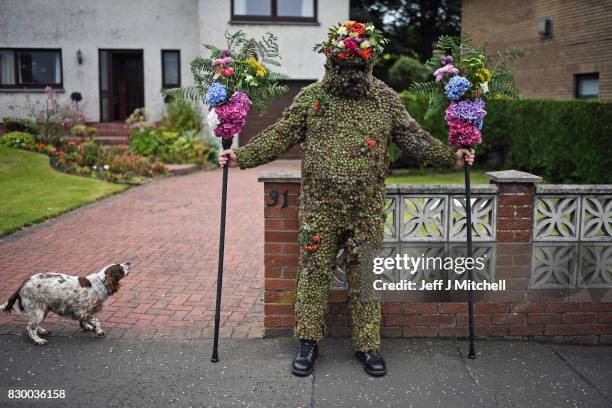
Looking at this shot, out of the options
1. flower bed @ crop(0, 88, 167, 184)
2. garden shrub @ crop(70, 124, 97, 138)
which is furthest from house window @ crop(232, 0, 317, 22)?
flower bed @ crop(0, 88, 167, 184)

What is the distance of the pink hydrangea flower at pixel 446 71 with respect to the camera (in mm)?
4199

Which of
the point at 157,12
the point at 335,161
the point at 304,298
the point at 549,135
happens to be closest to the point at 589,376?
the point at 304,298

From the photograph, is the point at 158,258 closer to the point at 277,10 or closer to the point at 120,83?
the point at 277,10

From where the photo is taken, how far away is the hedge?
11.6 metres

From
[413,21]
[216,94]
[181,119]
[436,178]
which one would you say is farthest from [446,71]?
[413,21]

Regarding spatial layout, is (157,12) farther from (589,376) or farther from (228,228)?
(589,376)

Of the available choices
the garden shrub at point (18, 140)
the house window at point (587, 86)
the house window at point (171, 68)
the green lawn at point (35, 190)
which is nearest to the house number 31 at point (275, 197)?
the green lawn at point (35, 190)

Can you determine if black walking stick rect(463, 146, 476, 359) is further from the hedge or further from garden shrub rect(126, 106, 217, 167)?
garden shrub rect(126, 106, 217, 167)

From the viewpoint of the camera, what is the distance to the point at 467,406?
3666 mm

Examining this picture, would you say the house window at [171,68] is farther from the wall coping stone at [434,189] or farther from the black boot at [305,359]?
the black boot at [305,359]

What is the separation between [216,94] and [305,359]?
1887mm

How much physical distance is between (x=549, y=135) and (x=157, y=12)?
12.2 m

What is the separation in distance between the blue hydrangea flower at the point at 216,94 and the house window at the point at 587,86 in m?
13.5

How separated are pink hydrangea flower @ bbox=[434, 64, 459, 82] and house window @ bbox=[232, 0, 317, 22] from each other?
Answer: 14.8 metres
